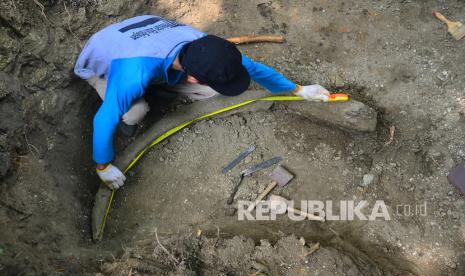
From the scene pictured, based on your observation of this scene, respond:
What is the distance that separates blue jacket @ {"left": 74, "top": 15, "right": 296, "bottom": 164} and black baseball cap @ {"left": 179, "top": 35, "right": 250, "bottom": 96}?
0.69 ft

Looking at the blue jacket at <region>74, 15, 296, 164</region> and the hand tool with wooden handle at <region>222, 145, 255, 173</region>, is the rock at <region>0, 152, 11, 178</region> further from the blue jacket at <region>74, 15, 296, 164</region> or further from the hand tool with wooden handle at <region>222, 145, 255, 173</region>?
the hand tool with wooden handle at <region>222, 145, 255, 173</region>

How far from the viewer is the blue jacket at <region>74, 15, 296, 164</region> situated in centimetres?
264

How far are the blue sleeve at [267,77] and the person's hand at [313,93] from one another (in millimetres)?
88

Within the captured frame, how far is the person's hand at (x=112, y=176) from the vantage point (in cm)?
299

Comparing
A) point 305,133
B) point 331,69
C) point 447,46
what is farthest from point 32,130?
point 447,46

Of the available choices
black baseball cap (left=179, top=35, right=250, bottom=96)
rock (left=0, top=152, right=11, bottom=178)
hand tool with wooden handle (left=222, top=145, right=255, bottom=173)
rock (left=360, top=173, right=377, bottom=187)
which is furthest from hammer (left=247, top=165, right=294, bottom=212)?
rock (left=0, top=152, right=11, bottom=178)

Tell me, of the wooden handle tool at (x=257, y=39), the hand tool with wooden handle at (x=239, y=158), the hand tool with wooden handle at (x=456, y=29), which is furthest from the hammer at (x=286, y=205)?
the hand tool with wooden handle at (x=456, y=29)

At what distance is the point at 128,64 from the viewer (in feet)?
8.71

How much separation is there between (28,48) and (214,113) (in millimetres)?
1450

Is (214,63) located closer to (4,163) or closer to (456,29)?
(4,163)

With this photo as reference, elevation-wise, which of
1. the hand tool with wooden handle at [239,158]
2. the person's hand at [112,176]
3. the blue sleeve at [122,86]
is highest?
the blue sleeve at [122,86]

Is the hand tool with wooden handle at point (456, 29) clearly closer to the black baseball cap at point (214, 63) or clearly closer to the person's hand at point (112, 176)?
the black baseball cap at point (214, 63)

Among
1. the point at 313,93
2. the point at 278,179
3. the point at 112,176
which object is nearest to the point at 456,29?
the point at 313,93

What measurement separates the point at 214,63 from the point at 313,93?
1.10 metres
